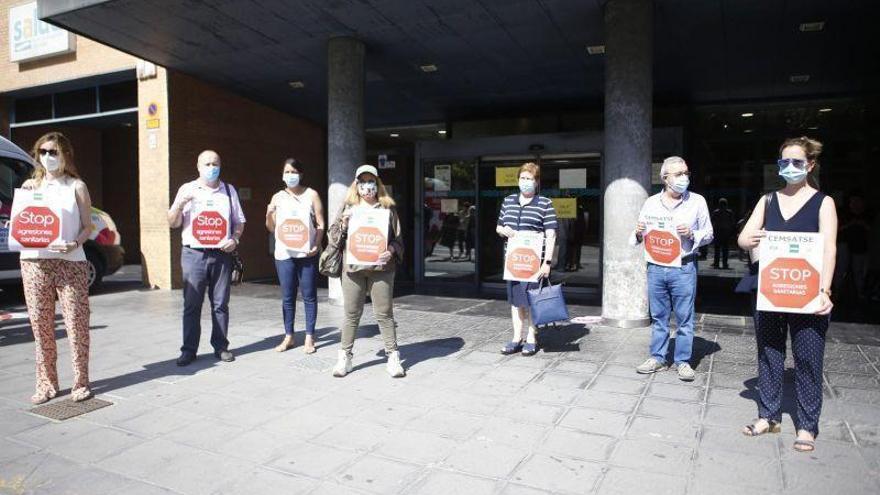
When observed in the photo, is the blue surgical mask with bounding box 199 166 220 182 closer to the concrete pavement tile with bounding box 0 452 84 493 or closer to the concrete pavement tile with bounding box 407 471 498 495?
the concrete pavement tile with bounding box 0 452 84 493

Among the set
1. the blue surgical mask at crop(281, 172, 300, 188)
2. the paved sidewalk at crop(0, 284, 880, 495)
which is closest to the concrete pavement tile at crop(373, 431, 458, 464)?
the paved sidewalk at crop(0, 284, 880, 495)

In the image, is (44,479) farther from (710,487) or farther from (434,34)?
(434,34)

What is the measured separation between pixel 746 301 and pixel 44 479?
9.14 metres

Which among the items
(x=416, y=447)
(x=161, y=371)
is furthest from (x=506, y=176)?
(x=416, y=447)

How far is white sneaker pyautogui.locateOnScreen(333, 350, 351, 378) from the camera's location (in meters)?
5.21

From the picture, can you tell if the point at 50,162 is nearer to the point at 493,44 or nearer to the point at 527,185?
the point at 527,185

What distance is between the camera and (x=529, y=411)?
431 centimetres

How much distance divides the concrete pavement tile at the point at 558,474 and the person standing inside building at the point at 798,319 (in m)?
1.25

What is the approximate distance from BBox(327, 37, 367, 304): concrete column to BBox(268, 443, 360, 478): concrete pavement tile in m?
5.46

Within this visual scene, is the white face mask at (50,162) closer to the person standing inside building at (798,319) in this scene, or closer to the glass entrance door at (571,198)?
the person standing inside building at (798,319)

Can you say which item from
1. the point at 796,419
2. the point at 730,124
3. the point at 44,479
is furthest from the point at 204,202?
the point at 730,124

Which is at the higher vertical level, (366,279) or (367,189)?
(367,189)

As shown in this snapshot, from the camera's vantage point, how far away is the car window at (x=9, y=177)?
29.2ft

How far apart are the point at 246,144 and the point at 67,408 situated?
910 centimetres
